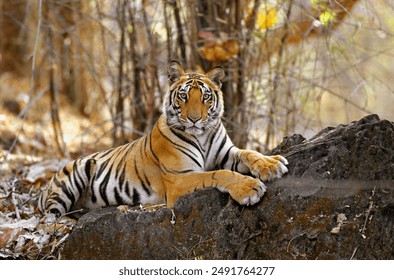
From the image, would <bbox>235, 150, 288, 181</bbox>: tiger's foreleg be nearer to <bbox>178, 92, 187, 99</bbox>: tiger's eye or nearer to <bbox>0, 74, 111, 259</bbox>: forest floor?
<bbox>178, 92, 187, 99</bbox>: tiger's eye

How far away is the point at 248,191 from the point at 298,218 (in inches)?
14.8

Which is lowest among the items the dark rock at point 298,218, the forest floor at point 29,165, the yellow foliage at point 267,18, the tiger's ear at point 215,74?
the forest floor at point 29,165

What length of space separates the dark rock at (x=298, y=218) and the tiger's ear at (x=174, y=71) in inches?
47.2

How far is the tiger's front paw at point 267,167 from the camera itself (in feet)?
14.6

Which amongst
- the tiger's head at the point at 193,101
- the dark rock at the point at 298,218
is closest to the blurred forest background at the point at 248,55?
the tiger's head at the point at 193,101

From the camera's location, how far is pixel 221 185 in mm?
4461

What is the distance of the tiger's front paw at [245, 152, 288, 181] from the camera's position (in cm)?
445

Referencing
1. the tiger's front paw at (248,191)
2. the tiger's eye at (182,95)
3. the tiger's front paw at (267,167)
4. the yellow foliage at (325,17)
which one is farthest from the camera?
the yellow foliage at (325,17)

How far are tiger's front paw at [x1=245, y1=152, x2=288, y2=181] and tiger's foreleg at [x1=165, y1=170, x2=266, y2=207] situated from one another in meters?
0.13

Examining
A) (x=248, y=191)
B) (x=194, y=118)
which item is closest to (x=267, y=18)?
(x=194, y=118)

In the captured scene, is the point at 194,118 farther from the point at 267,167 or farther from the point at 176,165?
the point at 267,167

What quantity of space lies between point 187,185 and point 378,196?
1441 mm

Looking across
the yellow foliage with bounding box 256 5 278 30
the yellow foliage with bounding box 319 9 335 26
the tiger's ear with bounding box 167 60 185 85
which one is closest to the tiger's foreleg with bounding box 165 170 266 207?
the tiger's ear with bounding box 167 60 185 85

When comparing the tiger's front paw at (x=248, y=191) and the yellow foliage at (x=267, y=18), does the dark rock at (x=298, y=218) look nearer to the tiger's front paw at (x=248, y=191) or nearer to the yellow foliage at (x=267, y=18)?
the tiger's front paw at (x=248, y=191)
